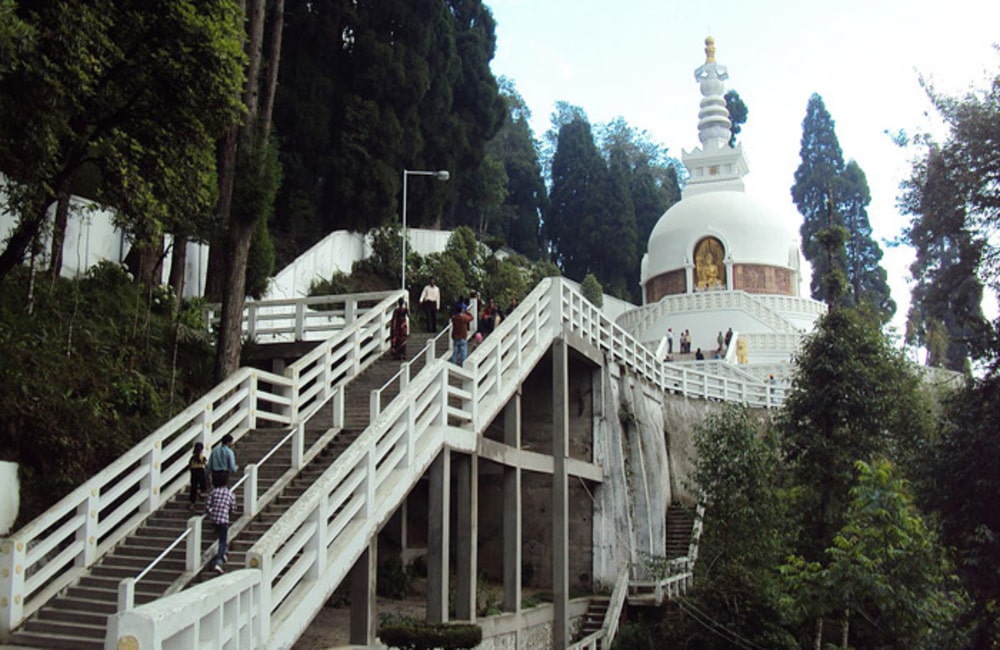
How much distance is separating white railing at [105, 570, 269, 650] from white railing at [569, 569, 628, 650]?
9.46m

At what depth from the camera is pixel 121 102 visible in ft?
43.7

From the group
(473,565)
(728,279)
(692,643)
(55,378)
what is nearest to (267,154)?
(55,378)

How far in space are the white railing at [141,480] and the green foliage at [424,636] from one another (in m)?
3.27

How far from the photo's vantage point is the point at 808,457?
73.0 feet

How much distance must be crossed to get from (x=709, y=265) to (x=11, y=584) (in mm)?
41788

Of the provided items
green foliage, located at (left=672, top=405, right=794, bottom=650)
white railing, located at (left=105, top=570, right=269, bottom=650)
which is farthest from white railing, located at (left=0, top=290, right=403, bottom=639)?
green foliage, located at (left=672, top=405, right=794, bottom=650)

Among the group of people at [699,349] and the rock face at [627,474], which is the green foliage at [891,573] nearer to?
the rock face at [627,474]

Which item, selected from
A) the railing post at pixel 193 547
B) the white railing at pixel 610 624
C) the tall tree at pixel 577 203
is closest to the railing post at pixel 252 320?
the white railing at pixel 610 624

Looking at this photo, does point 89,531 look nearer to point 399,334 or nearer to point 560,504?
point 399,334

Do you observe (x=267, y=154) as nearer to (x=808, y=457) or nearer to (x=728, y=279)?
(x=808, y=457)

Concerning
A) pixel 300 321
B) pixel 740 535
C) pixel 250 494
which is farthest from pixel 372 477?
pixel 740 535

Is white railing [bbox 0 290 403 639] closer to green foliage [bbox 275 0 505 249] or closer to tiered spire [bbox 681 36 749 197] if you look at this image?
green foliage [bbox 275 0 505 249]

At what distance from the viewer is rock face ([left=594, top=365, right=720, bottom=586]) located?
70.6 ft

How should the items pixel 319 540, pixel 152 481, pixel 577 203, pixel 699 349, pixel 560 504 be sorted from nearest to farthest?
pixel 319 540, pixel 152 481, pixel 560 504, pixel 699 349, pixel 577 203
